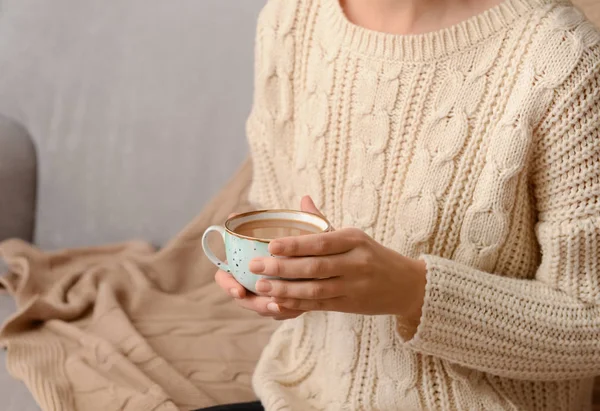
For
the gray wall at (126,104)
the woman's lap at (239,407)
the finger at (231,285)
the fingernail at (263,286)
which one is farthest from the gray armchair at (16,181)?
the fingernail at (263,286)

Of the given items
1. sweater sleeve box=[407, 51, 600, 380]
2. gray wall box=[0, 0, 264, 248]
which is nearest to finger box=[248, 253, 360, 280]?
sweater sleeve box=[407, 51, 600, 380]

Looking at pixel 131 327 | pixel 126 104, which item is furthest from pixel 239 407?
pixel 126 104

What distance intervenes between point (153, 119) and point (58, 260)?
0.37 metres

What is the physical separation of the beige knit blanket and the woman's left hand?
1.50 feet

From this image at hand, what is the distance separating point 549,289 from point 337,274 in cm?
31

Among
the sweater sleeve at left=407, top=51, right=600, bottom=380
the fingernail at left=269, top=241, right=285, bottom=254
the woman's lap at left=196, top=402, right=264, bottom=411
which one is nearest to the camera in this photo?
the fingernail at left=269, top=241, right=285, bottom=254

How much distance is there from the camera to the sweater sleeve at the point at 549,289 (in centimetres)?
81

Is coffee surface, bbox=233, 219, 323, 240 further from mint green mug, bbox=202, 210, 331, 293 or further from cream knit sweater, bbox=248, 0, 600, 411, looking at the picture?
cream knit sweater, bbox=248, 0, 600, 411

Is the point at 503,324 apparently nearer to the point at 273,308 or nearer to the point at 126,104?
the point at 273,308

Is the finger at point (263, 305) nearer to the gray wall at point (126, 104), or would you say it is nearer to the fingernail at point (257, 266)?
the fingernail at point (257, 266)

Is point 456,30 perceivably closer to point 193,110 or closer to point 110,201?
point 193,110

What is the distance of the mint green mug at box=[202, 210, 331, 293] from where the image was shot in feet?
2.29

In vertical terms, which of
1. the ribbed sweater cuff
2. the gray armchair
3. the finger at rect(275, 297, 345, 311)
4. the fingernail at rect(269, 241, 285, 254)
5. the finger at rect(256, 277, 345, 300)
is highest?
the fingernail at rect(269, 241, 285, 254)

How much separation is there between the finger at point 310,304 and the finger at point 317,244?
57 mm
